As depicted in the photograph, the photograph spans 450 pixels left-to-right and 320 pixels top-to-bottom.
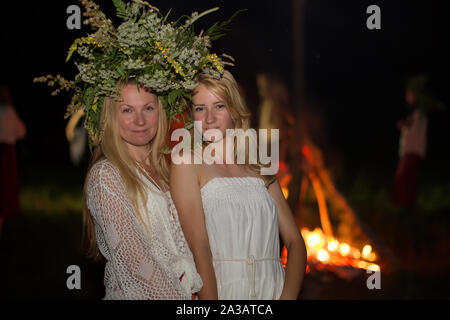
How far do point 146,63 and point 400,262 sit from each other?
18.6 ft

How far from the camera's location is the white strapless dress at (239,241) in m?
2.89

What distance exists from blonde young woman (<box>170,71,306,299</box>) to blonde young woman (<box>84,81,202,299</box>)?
106mm

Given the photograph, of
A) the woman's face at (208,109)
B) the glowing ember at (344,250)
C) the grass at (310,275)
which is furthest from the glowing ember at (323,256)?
the woman's face at (208,109)

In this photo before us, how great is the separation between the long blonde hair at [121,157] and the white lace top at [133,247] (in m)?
0.06

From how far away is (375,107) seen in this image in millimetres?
17594

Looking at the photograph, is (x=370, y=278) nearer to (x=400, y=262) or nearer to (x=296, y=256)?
(x=400, y=262)

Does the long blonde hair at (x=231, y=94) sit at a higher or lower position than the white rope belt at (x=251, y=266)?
higher

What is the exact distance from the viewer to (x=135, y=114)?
2803 millimetres

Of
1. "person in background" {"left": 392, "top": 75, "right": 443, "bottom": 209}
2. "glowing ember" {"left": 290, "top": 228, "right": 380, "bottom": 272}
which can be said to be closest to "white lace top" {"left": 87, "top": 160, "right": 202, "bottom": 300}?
"glowing ember" {"left": 290, "top": 228, "right": 380, "bottom": 272}

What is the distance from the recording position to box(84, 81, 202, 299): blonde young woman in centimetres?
252

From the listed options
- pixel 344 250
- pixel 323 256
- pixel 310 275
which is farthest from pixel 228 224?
pixel 344 250

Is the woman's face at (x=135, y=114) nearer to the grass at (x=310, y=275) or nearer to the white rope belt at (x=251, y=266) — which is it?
the white rope belt at (x=251, y=266)

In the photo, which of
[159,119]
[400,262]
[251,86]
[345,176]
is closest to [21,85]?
[345,176]
